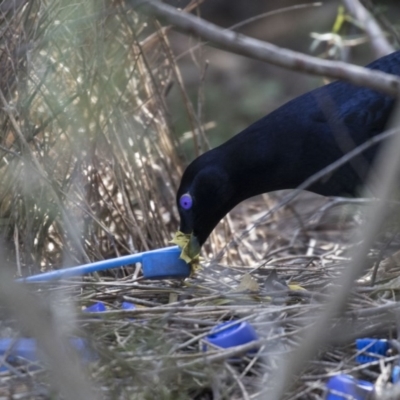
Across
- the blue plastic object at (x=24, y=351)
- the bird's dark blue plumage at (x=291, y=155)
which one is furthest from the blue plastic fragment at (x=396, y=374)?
the bird's dark blue plumage at (x=291, y=155)

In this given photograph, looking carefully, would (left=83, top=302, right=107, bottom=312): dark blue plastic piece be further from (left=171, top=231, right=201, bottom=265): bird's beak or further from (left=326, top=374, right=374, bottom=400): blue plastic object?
(left=326, top=374, right=374, bottom=400): blue plastic object

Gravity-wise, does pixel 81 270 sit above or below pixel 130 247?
above

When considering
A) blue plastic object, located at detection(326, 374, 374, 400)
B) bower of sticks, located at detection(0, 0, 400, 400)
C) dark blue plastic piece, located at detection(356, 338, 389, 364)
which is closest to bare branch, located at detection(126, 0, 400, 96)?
bower of sticks, located at detection(0, 0, 400, 400)

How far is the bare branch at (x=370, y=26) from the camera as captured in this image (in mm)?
4430

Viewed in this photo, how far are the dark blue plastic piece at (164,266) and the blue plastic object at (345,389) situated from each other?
103 centimetres

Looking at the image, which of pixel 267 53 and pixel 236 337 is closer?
pixel 267 53

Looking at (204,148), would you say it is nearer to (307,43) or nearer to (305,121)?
(305,121)

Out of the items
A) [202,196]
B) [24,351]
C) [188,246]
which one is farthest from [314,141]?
[24,351]

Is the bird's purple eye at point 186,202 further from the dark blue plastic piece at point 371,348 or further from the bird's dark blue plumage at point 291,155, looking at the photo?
the dark blue plastic piece at point 371,348

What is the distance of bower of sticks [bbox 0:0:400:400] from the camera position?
2.19m

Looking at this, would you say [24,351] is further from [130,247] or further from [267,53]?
[130,247]

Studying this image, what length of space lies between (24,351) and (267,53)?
3.86ft

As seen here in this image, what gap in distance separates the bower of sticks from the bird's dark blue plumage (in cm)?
17

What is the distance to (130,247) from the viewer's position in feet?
→ 12.0
